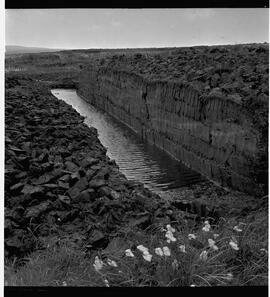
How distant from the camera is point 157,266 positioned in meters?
4.53

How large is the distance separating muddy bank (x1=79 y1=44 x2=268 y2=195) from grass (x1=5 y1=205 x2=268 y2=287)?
217 inches

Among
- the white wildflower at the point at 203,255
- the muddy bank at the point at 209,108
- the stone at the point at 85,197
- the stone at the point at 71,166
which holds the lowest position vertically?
the white wildflower at the point at 203,255

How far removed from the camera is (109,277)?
448 centimetres

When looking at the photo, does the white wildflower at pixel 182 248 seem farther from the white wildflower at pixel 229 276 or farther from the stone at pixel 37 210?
the stone at pixel 37 210

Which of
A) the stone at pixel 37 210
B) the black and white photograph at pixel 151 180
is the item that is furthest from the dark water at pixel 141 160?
the stone at pixel 37 210

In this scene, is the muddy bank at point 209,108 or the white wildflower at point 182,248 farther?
the muddy bank at point 209,108

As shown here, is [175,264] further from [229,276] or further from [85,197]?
[85,197]

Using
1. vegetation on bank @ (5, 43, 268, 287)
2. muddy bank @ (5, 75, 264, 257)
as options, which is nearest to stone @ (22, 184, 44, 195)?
muddy bank @ (5, 75, 264, 257)

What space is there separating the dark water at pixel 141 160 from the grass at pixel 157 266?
7.15 metres

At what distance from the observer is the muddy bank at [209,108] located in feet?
40.0

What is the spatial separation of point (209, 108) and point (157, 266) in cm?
1092

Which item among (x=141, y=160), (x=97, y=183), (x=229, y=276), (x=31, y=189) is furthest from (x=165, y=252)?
(x=141, y=160)

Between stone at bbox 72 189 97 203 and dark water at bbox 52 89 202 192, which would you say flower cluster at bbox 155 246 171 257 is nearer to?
stone at bbox 72 189 97 203
